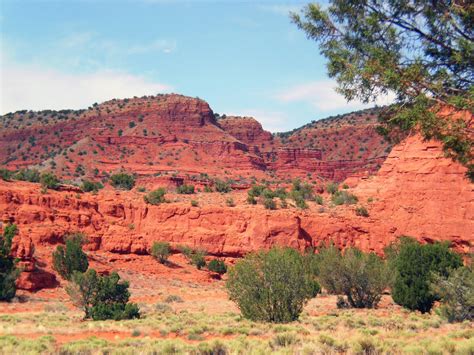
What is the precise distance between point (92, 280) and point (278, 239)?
23.4 m

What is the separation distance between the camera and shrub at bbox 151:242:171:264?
1645 inches

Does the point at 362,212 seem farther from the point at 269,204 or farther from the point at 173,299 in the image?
the point at 173,299

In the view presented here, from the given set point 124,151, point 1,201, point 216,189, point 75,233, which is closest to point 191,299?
point 75,233

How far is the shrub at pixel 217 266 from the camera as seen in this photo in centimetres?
4262

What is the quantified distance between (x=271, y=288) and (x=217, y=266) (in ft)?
75.8

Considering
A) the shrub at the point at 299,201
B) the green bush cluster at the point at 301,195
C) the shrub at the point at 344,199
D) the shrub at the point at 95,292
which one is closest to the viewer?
the shrub at the point at 95,292

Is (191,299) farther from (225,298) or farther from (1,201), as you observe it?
(1,201)

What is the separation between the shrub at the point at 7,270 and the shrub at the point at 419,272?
812 inches

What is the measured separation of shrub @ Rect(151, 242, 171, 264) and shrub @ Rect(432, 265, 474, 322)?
24.5 meters

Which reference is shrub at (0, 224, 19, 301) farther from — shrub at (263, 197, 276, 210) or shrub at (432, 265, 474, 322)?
shrub at (263, 197, 276, 210)

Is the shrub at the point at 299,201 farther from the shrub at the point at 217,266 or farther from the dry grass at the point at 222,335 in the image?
the dry grass at the point at 222,335

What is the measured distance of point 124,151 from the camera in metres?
86.4

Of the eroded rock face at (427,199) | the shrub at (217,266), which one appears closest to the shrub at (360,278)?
the shrub at (217,266)

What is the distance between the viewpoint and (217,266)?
42.7 metres
